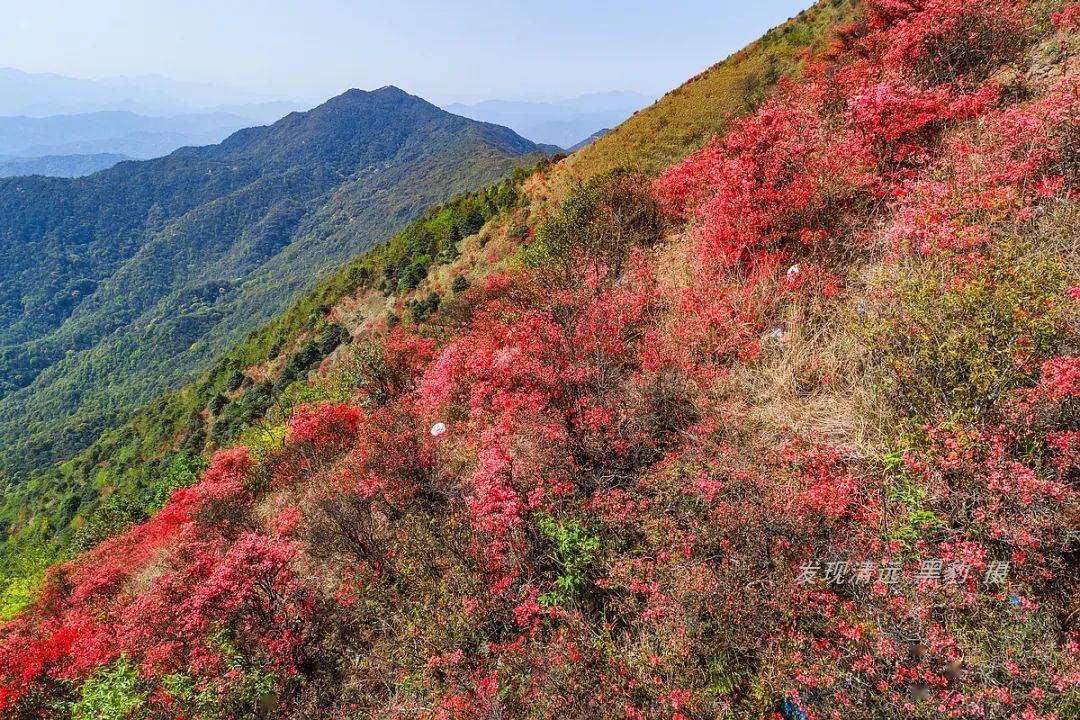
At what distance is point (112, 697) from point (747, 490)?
8.60 meters

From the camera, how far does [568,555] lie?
662 cm

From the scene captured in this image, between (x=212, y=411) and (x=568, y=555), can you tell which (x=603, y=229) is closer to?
(x=568, y=555)

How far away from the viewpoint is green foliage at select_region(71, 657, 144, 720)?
19.3 ft

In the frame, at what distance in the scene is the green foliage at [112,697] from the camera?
19.3 ft

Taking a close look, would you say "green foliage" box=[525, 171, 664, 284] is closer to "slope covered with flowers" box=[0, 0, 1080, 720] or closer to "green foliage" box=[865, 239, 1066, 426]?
"slope covered with flowers" box=[0, 0, 1080, 720]

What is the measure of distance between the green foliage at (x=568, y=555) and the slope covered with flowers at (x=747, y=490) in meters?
0.04

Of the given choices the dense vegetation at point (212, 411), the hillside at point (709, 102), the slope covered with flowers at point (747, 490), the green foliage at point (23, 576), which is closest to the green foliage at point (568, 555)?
the slope covered with flowers at point (747, 490)

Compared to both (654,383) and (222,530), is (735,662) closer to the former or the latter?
(654,383)

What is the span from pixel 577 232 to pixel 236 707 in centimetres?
1521

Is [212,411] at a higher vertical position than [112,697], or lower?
lower

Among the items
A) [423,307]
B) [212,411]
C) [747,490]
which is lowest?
[212,411]

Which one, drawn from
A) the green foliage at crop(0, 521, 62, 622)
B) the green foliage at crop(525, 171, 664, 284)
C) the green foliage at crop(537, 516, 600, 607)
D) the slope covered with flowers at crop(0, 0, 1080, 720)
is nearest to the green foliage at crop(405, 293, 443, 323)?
the green foliage at crop(525, 171, 664, 284)

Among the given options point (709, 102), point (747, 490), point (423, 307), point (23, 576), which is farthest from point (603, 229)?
point (23, 576)

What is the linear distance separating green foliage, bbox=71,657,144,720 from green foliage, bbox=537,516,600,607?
17.7 feet
